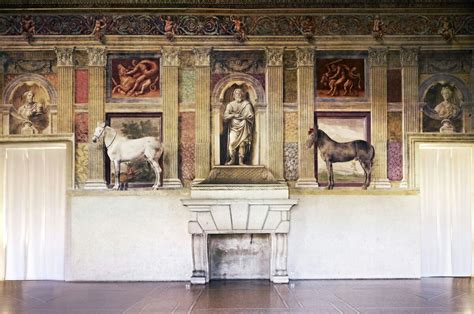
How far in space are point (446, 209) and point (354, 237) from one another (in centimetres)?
206

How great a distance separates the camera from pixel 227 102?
36.1 feet

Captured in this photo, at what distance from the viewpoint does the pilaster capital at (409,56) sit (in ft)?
36.0

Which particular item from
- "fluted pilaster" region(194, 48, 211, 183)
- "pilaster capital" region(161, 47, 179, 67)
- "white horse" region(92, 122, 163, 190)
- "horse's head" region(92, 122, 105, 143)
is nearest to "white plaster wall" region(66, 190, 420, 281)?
"white horse" region(92, 122, 163, 190)

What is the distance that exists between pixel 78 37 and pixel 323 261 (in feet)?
21.3

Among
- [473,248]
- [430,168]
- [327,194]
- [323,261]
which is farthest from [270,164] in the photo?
[473,248]

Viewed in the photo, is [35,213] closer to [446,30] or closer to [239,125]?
[239,125]

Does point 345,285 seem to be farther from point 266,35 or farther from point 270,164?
point 266,35

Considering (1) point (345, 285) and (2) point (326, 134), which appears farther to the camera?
(2) point (326, 134)

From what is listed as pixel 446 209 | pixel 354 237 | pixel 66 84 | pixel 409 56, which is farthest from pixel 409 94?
pixel 66 84

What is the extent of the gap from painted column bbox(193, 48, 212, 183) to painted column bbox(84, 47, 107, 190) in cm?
184

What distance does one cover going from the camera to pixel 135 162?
10.9 meters

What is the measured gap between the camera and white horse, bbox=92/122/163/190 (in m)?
10.6

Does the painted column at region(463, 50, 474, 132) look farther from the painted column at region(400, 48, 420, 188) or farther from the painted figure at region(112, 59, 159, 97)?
the painted figure at region(112, 59, 159, 97)

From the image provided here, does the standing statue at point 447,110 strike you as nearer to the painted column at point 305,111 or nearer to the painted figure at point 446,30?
the painted figure at point 446,30
